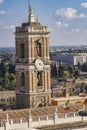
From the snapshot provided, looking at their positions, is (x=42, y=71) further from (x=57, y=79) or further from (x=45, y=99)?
(x=57, y=79)

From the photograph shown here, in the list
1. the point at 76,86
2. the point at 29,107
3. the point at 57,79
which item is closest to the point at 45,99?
the point at 29,107

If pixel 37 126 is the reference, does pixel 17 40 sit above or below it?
above

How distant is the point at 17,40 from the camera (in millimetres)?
52281

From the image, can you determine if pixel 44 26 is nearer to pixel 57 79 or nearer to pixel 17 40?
pixel 17 40

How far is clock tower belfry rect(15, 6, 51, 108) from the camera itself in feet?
168

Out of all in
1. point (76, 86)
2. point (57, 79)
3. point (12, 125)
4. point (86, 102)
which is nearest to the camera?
point (12, 125)

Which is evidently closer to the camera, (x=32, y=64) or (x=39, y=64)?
(x=32, y=64)

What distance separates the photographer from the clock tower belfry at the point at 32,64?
2018 inches

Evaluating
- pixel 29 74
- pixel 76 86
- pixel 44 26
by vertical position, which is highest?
pixel 44 26

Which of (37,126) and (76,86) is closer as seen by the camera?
(37,126)

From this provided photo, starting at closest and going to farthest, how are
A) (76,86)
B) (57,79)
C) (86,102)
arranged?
(86,102)
(76,86)
(57,79)

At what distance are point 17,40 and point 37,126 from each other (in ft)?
32.5

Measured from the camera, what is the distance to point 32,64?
51.2 m

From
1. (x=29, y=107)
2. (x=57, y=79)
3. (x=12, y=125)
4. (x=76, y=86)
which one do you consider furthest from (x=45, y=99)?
(x=57, y=79)
